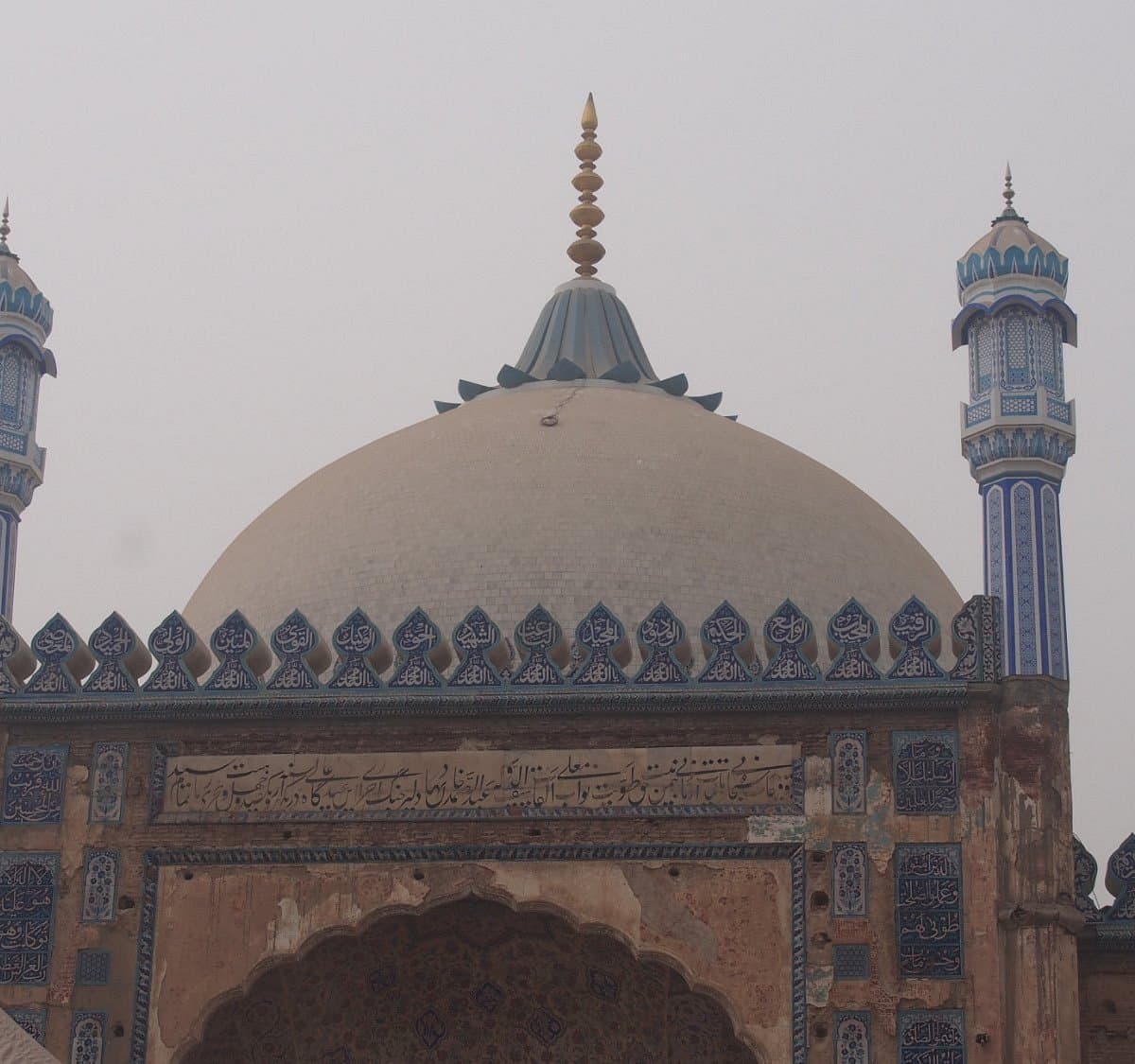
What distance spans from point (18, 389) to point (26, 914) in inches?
204

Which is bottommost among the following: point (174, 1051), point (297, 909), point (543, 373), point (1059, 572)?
point (174, 1051)

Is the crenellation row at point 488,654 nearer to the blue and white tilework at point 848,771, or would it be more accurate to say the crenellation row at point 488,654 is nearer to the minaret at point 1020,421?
the blue and white tilework at point 848,771

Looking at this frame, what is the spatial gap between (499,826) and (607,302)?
5.85 metres

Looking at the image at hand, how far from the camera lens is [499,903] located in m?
11.6

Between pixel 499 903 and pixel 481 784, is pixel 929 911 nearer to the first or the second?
pixel 499 903

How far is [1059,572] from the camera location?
12914 mm

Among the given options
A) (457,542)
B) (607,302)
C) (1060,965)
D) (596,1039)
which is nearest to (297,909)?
(596,1039)

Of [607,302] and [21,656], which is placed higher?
[607,302]

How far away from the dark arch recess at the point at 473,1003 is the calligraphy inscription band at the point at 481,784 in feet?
1.94

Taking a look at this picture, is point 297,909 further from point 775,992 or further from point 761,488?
point 761,488

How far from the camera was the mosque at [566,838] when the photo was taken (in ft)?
36.6

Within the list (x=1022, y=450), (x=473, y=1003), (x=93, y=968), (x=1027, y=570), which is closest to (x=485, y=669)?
(x=473, y=1003)

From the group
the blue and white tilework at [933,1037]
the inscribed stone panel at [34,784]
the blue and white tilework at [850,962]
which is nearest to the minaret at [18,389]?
the inscribed stone panel at [34,784]

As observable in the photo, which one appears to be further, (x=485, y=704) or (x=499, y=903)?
(x=485, y=704)
